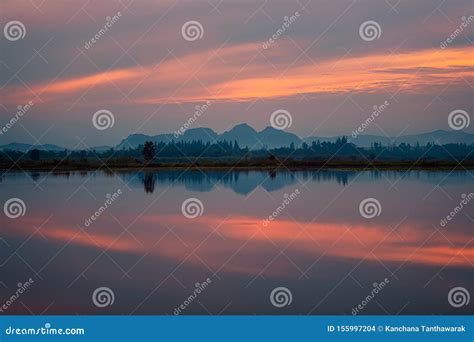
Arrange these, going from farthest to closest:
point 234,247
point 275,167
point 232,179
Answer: point 275,167
point 232,179
point 234,247

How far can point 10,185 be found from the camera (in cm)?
1472

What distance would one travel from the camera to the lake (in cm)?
1094

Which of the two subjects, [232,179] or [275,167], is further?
[275,167]

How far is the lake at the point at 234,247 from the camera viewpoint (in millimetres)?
10938

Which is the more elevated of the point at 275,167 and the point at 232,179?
the point at 275,167

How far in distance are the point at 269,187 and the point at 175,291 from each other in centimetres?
557

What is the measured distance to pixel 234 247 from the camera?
40.8 ft

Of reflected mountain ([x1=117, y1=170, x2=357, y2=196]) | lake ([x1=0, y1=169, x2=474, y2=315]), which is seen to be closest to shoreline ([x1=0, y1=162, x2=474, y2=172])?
reflected mountain ([x1=117, y1=170, x2=357, y2=196])

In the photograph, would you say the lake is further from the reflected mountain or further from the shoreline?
the shoreline

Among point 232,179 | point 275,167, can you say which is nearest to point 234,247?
point 232,179

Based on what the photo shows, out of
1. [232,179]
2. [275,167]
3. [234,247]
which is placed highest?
[275,167]

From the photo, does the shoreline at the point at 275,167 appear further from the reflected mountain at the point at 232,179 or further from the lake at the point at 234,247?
the lake at the point at 234,247

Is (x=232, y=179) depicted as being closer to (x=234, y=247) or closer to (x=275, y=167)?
(x=275, y=167)

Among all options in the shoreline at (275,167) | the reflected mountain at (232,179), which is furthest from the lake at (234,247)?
the shoreline at (275,167)
